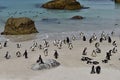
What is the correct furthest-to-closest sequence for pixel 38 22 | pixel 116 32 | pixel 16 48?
pixel 38 22, pixel 116 32, pixel 16 48

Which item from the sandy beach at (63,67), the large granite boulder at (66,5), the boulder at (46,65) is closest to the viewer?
the sandy beach at (63,67)

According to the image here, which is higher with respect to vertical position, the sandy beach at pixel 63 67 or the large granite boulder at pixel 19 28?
the large granite boulder at pixel 19 28

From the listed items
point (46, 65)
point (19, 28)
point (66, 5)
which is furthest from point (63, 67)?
point (66, 5)

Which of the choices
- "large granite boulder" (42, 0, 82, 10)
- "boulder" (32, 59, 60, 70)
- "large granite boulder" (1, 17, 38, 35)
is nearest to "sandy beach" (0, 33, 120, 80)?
"boulder" (32, 59, 60, 70)

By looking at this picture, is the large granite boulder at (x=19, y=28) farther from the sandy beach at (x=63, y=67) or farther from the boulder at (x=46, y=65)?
the boulder at (x=46, y=65)

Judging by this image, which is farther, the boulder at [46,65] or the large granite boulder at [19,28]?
the large granite boulder at [19,28]

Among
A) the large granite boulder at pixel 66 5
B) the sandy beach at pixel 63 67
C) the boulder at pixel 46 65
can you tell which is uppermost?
the large granite boulder at pixel 66 5

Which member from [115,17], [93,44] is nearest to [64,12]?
[115,17]

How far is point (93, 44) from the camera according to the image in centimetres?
4447

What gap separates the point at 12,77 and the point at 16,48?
1258 centimetres

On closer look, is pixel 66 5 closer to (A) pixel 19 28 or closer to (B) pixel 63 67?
(A) pixel 19 28

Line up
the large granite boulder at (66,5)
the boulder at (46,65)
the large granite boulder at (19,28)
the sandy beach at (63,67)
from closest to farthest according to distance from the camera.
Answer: the sandy beach at (63,67)
the boulder at (46,65)
the large granite boulder at (19,28)
the large granite boulder at (66,5)

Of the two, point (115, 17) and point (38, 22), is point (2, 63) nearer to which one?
point (38, 22)

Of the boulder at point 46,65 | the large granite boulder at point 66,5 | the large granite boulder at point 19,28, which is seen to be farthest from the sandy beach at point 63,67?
the large granite boulder at point 66,5
